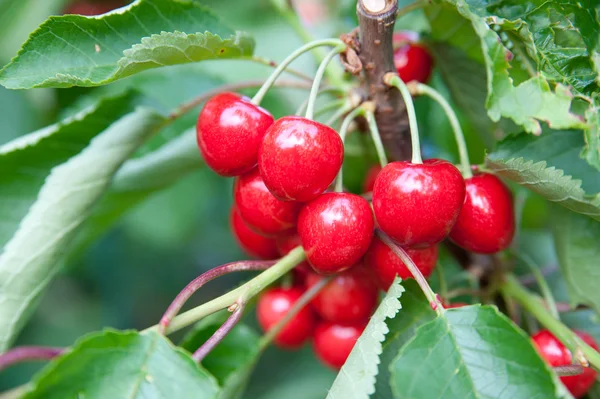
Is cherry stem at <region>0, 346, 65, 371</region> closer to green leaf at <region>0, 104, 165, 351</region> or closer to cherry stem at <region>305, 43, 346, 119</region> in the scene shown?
green leaf at <region>0, 104, 165, 351</region>

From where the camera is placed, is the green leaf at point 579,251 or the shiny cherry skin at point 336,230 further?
the green leaf at point 579,251

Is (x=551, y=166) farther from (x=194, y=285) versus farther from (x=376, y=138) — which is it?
(x=194, y=285)

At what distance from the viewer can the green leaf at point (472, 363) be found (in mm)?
798

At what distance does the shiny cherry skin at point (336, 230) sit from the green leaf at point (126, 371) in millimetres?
259

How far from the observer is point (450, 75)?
1.36 meters

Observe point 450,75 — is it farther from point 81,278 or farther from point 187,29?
point 81,278

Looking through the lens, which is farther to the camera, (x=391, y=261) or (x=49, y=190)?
(x=49, y=190)

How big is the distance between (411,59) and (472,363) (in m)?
0.72

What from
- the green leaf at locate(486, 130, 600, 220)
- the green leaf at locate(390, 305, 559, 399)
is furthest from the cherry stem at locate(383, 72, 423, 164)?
the green leaf at locate(390, 305, 559, 399)

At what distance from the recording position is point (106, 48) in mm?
1056

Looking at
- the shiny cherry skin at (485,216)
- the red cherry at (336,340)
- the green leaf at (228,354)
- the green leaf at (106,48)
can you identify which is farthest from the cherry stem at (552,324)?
the green leaf at (106,48)

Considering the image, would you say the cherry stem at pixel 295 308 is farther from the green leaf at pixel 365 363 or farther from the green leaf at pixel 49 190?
the green leaf at pixel 49 190

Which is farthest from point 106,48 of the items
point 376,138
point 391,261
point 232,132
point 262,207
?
point 391,261

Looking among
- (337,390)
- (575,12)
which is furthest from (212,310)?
(575,12)
